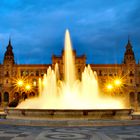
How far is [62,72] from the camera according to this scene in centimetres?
9312

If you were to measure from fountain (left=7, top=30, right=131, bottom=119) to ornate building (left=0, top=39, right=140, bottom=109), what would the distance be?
5802 cm

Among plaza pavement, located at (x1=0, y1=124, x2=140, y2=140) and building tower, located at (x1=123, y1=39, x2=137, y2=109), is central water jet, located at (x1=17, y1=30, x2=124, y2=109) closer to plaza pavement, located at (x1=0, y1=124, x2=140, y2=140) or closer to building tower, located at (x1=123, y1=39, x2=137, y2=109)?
plaza pavement, located at (x1=0, y1=124, x2=140, y2=140)

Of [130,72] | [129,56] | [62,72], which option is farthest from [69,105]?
[129,56]

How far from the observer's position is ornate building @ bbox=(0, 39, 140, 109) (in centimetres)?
9019

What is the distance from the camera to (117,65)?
3765 inches

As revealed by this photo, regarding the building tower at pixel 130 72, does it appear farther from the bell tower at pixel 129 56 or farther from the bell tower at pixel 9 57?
the bell tower at pixel 9 57

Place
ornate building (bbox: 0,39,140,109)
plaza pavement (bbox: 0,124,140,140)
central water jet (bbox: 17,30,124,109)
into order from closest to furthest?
plaza pavement (bbox: 0,124,140,140)
central water jet (bbox: 17,30,124,109)
ornate building (bbox: 0,39,140,109)

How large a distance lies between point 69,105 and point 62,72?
70.0 m

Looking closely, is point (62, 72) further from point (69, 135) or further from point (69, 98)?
point (69, 135)

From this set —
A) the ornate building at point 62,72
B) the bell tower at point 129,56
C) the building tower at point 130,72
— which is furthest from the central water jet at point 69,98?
the bell tower at point 129,56

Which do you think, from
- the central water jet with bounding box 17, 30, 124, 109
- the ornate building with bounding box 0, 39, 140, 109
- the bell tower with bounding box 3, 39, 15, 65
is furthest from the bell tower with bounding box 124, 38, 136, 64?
the central water jet with bounding box 17, 30, 124, 109

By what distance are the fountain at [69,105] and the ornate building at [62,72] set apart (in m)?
58.0

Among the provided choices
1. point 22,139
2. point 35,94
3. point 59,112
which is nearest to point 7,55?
point 35,94

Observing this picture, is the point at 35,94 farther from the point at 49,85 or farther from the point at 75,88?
the point at 75,88
